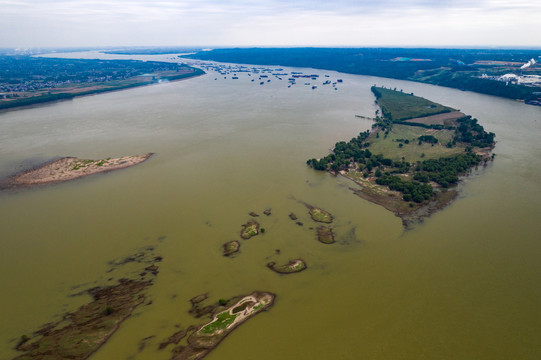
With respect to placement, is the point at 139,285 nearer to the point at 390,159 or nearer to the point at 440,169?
the point at 390,159

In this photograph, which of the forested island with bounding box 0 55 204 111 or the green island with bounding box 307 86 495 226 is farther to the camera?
the forested island with bounding box 0 55 204 111

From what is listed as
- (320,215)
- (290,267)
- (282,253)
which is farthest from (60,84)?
(290,267)

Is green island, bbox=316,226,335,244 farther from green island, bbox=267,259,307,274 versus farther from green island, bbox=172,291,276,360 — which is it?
green island, bbox=172,291,276,360

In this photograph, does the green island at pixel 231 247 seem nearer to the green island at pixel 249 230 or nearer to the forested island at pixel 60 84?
the green island at pixel 249 230

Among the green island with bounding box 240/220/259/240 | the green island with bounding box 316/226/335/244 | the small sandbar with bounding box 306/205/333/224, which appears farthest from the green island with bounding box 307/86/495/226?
the green island with bounding box 240/220/259/240

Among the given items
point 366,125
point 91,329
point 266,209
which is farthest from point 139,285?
point 366,125
